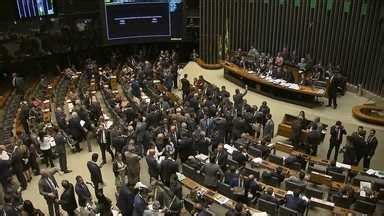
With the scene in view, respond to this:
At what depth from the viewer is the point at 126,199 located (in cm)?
937

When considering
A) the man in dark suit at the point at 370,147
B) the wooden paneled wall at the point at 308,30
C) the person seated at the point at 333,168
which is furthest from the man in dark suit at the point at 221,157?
the wooden paneled wall at the point at 308,30

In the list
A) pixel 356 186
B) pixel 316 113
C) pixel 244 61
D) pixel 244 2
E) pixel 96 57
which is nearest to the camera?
pixel 356 186

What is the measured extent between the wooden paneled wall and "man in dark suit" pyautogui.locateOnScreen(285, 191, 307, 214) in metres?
10.3

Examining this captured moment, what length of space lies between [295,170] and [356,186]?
1.61 metres

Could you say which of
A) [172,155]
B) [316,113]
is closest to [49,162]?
[172,155]

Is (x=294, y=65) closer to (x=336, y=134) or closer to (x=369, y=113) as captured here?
(x=369, y=113)

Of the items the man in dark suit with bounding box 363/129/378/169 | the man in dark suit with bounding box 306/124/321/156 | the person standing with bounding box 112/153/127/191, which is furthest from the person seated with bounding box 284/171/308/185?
the person standing with bounding box 112/153/127/191

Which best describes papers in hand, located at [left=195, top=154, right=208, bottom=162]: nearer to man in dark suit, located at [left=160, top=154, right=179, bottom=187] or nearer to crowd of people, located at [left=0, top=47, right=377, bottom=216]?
crowd of people, located at [left=0, top=47, right=377, bottom=216]

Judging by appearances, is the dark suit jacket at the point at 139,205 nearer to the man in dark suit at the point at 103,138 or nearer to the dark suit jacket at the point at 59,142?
the man in dark suit at the point at 103,138

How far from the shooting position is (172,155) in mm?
11961

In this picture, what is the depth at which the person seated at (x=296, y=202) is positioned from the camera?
9.47 meters

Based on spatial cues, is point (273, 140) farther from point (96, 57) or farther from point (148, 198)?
point (96, 57)

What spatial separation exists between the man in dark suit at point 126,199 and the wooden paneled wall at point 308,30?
12.8 meters

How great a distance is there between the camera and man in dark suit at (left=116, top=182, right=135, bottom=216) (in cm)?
934
